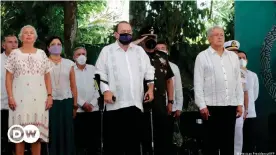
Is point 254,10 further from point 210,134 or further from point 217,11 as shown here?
point 210,134

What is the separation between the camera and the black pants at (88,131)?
7.31 metres

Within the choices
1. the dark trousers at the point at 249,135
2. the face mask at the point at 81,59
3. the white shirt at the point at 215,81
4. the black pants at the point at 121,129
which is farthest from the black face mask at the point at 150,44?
the dark trousers at the point at 249,135

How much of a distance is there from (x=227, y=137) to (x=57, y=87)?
2002 mm

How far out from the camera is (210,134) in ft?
18.2

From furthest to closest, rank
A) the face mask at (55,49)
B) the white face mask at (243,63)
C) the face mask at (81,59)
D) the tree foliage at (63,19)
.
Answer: the tree foliage at (63,19), the face mask at (81,59), the white face mask at (243,63), the face mask at (55,49)

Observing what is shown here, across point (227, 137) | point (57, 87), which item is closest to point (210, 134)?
point (227, 137)

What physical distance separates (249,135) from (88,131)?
222cm

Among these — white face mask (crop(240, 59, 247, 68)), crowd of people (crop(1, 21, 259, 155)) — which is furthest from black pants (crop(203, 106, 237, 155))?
white face mask (crop(240, 59, 247, 68))

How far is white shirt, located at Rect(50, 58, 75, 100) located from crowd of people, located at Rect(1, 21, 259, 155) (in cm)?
1

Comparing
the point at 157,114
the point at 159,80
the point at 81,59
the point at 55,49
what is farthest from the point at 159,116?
the point at 81,59

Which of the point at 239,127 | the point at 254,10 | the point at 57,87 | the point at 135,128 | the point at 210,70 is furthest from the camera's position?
the point at 254,10

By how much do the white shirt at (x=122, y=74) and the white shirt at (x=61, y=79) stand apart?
101 cm

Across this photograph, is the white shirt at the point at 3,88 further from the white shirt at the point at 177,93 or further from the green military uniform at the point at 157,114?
the white shirt at the point at 177,93

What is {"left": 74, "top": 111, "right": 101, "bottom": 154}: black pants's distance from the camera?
288 inches
